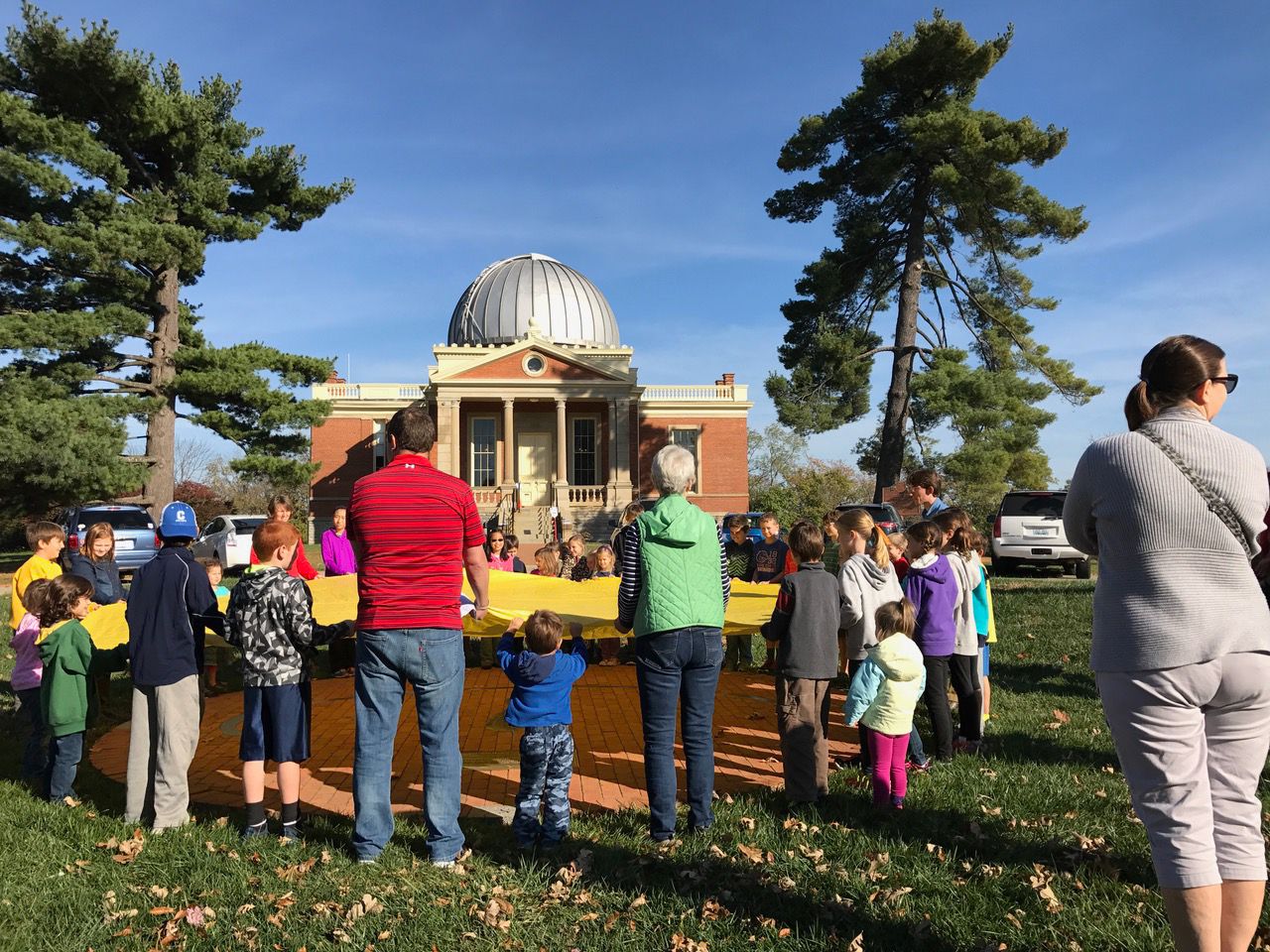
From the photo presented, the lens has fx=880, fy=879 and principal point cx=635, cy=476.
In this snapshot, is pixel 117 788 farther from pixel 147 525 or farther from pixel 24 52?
pixel 24 52

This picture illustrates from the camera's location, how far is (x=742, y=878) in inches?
163

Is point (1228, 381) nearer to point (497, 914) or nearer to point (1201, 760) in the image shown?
point (1201, 760)

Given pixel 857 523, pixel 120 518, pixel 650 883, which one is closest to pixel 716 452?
pixel 120 518

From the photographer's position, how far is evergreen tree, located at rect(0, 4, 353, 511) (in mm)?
21297

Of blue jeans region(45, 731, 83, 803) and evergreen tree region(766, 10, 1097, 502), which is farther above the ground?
evergreen tree region(766, 10, 1097, 502)

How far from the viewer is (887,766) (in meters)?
5.12

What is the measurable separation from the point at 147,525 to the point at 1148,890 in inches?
841

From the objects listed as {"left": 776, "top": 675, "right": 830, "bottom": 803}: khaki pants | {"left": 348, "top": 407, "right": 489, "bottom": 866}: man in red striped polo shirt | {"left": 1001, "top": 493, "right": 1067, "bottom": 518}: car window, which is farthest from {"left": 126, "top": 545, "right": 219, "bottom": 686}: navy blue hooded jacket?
{"left": 1001, "top": 493, "right": 1067, "bottom": 518}: car window

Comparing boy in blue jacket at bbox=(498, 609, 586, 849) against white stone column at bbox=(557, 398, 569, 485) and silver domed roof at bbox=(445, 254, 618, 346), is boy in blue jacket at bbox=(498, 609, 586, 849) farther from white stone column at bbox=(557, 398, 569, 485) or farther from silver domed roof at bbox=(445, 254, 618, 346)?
silver domed roof at bbox=(445, 254, 618, 346)

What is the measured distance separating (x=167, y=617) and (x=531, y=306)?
38.5 m

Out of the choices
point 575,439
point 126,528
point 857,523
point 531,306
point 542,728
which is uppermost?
point 531,306

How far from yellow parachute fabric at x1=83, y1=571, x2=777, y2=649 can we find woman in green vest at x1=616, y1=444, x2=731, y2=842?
1.33 meters

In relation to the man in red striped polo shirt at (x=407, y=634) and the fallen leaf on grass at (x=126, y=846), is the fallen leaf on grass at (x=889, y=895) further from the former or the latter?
the fallen leaf on grass at (x=126, y=846)


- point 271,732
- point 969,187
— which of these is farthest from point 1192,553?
point 969,187
